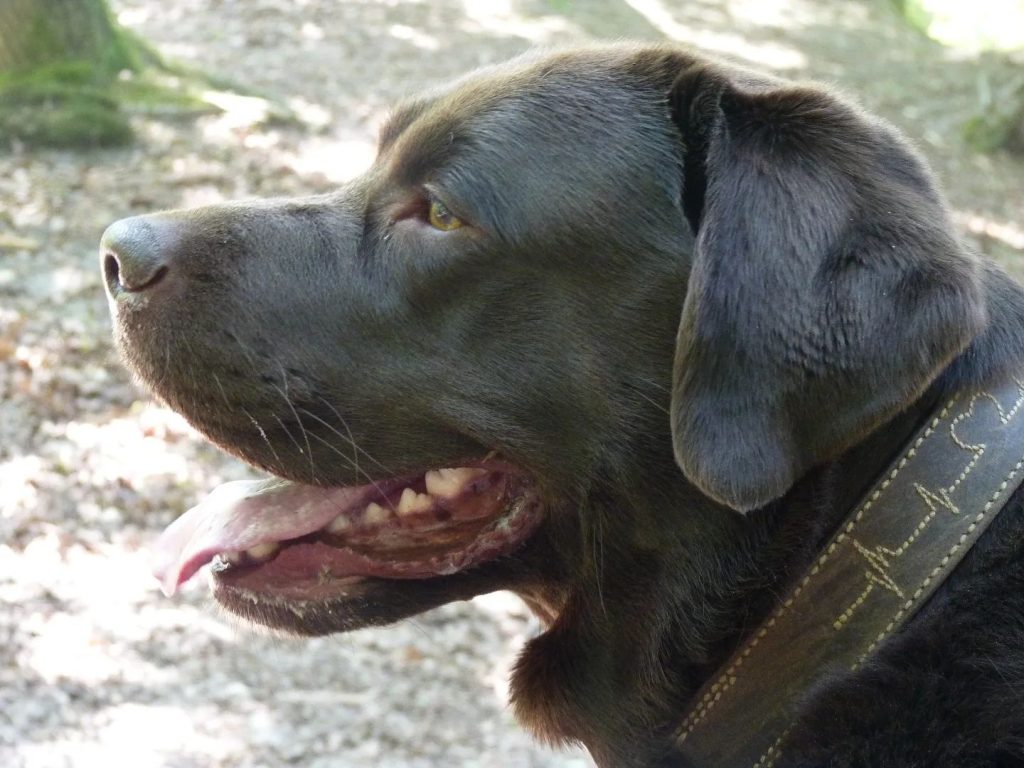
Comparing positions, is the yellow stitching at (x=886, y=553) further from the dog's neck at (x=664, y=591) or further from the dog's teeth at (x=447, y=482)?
the dog's teeth at (x=447, y=482)

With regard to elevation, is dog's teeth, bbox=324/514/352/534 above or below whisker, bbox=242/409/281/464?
below

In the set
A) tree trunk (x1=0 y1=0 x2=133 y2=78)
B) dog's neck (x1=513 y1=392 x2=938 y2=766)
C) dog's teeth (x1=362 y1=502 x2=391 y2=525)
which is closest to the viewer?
dog's neck (x1=513 y1=392 x2=938 y2=766)

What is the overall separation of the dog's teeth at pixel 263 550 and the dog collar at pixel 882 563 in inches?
45.7

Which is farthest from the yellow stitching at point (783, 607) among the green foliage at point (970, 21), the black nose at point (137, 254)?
the green foliage at point (970, 21)

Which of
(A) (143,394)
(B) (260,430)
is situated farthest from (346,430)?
(A) (143,394)

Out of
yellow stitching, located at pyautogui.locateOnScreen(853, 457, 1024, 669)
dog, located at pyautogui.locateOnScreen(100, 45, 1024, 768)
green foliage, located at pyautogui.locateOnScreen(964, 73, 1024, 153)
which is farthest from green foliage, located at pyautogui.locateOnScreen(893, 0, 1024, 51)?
yellow stitching, located at pyautogui.locateOnScreen(853, 457, 1024, 669)

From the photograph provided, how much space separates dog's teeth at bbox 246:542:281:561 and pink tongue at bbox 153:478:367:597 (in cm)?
1

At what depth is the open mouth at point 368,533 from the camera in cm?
273

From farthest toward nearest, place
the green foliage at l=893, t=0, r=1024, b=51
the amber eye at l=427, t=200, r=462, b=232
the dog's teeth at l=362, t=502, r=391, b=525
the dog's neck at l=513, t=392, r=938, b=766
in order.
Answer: the green foliage at l=893, t=0, r=1024, b=51
the dog's teeth at l=362, t=502, r=391, b=525
the amber eye at l=427, t=200, r=462, b=232
the dog's neck at l=513, t=392, r=938, b=766

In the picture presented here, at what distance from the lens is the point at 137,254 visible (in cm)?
273

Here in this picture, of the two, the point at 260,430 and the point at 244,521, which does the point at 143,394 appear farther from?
the point at 260,430

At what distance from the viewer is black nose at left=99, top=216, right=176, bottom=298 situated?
8.93ft

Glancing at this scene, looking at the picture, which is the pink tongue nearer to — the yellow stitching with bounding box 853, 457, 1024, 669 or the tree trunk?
the yellow stitching with bounding box 853, 457, 1024, 669

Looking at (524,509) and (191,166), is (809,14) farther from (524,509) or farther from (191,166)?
(524,509)
